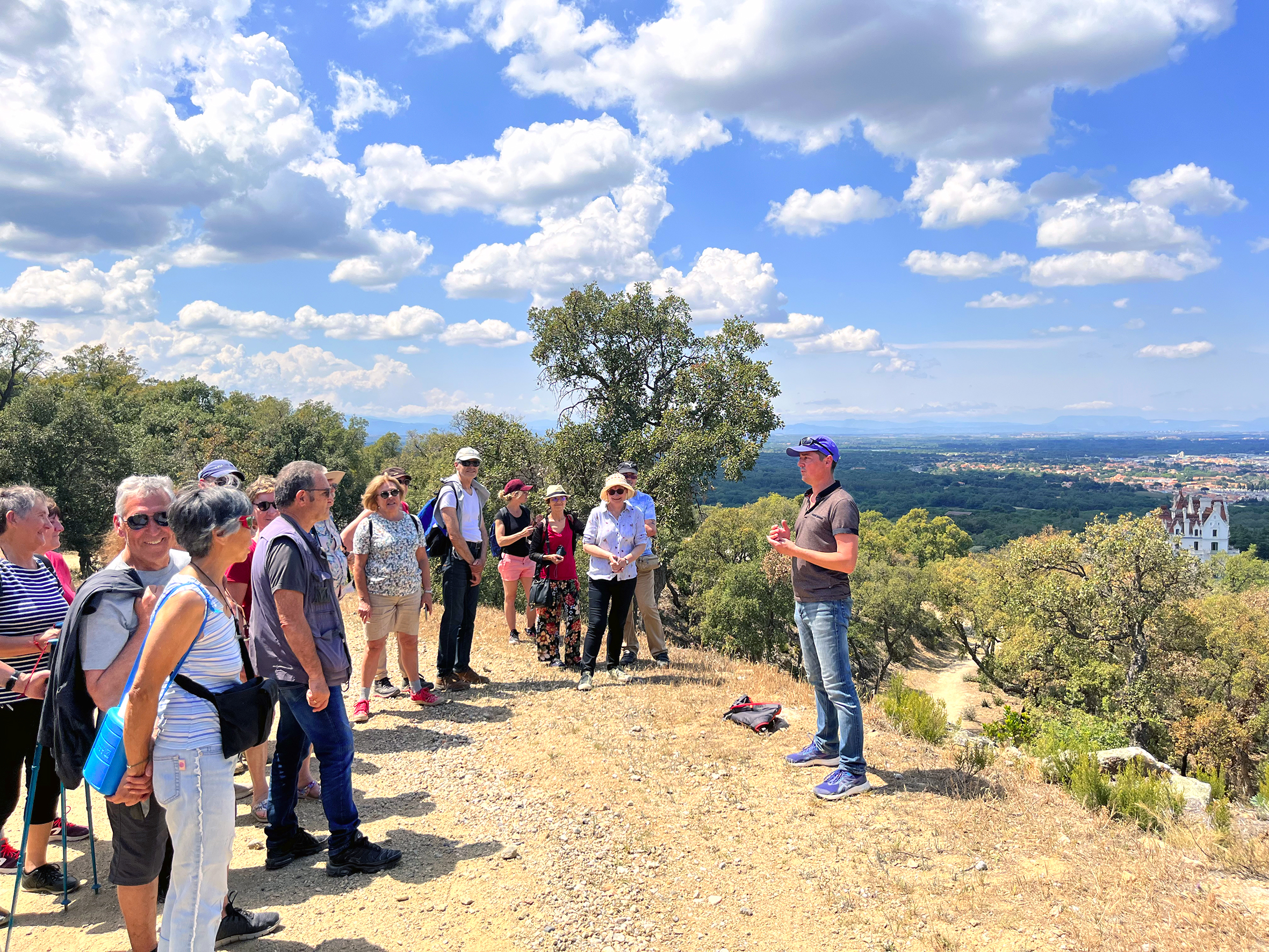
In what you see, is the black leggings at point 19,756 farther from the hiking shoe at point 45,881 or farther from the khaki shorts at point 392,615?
the khaki shorts at point 392,615

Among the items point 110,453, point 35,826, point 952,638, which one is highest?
point 110,453

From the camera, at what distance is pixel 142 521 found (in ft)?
9.72

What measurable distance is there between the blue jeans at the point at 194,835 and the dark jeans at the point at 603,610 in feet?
15.1

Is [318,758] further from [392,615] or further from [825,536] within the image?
[825,536]

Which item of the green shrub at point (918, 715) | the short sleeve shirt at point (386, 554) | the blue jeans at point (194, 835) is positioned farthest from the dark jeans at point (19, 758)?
the green shrub at point (918, 715)

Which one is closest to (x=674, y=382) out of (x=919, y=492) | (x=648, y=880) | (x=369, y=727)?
(x=369, y=727)

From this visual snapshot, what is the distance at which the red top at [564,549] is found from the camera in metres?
7.91

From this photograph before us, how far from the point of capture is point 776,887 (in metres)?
3.96

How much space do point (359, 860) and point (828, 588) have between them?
337 cm

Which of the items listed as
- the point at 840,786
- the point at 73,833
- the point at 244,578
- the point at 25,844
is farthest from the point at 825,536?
the point at 73,833

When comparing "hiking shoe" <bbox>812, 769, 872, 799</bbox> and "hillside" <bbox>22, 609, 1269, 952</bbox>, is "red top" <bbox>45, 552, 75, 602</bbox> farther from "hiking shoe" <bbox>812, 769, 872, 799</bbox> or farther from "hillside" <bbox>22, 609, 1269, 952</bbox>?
"hiking shoe" <bbox>812, 769, 872, 799</bbox>

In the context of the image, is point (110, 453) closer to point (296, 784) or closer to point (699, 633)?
point (699, 633)

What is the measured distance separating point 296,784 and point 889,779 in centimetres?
414

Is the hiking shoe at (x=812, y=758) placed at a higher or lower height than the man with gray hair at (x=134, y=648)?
lower
